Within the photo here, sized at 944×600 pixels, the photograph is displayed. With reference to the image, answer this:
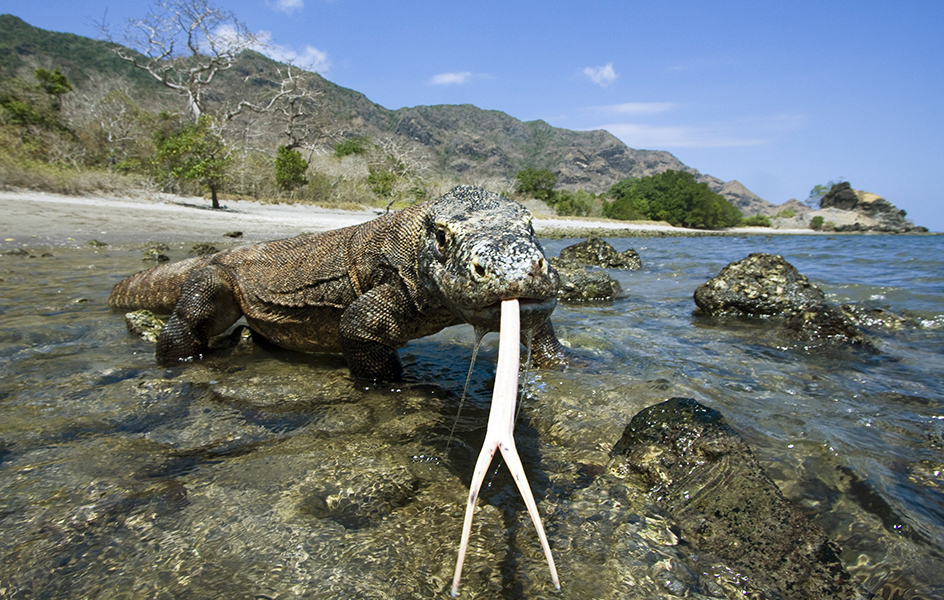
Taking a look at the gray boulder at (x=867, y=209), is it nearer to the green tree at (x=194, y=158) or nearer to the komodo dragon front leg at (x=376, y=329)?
the green tree at (x=194, y=158)

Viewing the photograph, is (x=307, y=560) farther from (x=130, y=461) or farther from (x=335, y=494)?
(x=130, y=461)

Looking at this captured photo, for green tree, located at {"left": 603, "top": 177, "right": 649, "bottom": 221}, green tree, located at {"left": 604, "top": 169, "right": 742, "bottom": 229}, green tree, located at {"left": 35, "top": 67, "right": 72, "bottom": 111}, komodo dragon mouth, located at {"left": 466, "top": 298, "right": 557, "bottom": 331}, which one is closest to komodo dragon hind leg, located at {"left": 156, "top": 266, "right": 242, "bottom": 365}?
komodo dragon mouth, located at {"left": 466, "top": 298, "right": 557, "bottom": 331}

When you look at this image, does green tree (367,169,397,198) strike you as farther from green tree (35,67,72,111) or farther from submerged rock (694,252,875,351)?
submerged rock (694,252,875,351)

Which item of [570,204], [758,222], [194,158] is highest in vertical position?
[194,158]

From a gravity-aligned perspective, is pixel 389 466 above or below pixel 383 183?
below

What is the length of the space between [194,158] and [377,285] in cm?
2421

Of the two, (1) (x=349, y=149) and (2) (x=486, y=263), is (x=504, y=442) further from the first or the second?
(1) (x=349, y=149)

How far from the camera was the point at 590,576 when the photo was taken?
189 cm

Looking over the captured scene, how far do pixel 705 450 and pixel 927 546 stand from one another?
91 centimetres

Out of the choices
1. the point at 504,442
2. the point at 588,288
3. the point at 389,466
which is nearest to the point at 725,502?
the point at 504,442

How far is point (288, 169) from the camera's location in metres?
31.7

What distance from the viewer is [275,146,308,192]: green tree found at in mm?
31406

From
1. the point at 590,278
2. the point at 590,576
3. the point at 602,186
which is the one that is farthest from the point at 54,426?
the point at 602,186

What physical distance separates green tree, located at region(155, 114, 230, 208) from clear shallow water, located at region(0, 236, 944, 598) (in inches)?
800
